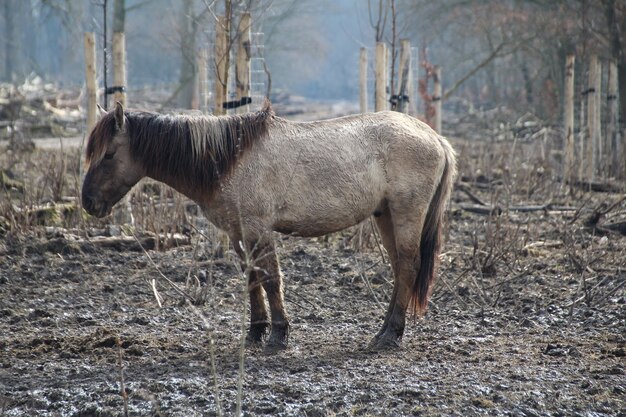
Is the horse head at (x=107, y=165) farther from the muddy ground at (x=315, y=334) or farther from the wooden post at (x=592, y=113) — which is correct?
the wooden post at (x=592, y=113)

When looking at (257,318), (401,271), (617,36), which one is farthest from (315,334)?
(617,36)

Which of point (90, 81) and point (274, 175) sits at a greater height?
point (90, 81)

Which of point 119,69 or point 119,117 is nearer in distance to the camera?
point 119,117

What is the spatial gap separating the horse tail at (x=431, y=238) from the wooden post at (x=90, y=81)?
14.3 ft

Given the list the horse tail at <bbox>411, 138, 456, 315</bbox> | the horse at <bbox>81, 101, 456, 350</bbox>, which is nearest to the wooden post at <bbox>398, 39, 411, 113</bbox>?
the horse tail at <bbox>411, 138, 456, 315</bbox>

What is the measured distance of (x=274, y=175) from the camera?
5680mm

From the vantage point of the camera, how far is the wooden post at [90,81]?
8.99 m

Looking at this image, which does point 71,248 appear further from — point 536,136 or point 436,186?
point 536,136

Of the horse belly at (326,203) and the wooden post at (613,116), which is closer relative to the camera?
the horse belly at (326,203)

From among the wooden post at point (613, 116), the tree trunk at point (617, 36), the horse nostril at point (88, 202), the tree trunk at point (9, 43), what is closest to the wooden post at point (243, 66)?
the horse nostril at point (88, 202)

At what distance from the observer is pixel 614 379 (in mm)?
4879

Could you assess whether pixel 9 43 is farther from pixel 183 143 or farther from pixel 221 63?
pixel 183 143

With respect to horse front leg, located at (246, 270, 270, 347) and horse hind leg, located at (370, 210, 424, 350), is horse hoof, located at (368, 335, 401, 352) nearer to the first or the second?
horse hind leg, located at (370, 210, 424, 350)

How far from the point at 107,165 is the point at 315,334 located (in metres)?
1.88
